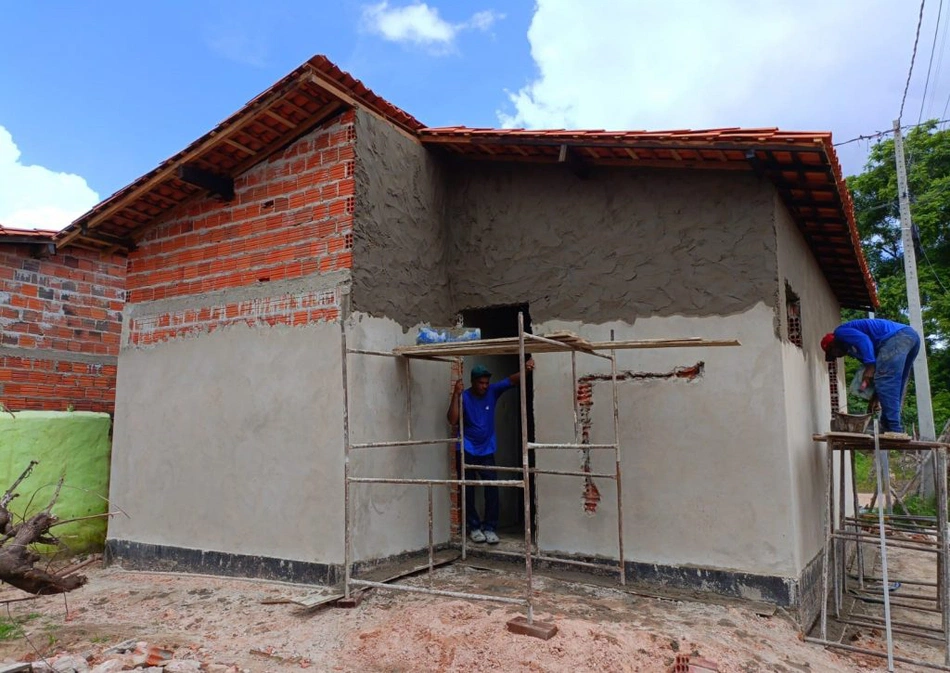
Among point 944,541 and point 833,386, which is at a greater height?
point 833,386

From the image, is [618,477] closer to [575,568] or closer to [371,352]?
[575,568]

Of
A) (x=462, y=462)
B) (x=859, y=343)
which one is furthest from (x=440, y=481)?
(x=859, y=343)

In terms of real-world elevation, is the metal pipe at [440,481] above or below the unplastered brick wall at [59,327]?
below

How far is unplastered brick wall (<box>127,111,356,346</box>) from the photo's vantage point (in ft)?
21.0

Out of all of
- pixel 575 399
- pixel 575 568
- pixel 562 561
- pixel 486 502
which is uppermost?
pixel 575 399

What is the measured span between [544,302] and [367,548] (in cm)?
302

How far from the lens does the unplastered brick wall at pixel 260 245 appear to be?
6.41 m

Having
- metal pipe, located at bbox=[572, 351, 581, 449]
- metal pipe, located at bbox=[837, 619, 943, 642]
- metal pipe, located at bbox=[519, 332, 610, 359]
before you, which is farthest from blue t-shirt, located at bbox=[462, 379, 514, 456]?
metal pipe, located at bbox=[837, 619, 943, 642]

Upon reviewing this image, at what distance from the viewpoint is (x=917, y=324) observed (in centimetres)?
1366

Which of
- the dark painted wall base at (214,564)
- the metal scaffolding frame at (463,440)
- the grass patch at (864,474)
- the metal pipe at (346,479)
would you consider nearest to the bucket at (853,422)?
the metal scaffolding frame at (463,440)

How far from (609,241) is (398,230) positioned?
2166mm

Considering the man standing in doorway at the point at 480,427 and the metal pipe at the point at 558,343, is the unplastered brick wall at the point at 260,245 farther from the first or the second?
the metal pipe at the point at 558,343

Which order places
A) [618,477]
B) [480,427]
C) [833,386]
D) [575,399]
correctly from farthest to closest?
[833,386] < [480,427] < [575,399] < [618,477]

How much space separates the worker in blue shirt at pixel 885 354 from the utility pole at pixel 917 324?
26.4ft
